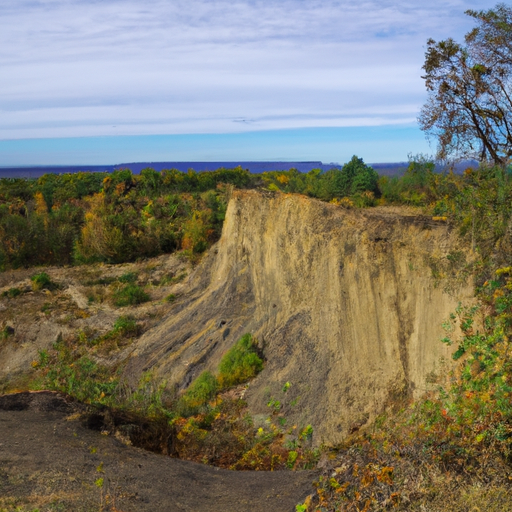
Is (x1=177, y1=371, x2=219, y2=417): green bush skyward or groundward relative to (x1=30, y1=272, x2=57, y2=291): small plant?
groundward

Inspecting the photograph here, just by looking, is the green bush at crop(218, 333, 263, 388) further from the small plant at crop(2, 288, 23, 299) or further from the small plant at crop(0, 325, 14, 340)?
the small plant at crop(2, 288, 23, 299)

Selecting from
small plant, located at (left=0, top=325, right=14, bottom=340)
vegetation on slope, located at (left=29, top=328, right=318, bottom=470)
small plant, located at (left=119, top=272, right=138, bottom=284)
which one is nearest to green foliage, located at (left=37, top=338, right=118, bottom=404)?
vegetation on slope, located at (left=29, top=328, right=318, bottom=470)

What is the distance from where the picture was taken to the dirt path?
647 cm

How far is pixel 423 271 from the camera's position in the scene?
10.1 metres

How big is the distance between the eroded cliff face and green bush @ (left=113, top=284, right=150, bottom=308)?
11.2 ft

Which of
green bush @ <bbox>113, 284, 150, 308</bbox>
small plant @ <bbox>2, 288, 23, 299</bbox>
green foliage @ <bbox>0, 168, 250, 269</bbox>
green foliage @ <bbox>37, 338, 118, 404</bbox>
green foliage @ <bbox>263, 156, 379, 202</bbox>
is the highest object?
green foliage @ <bbox>263, 156, 379, 202</bbox>

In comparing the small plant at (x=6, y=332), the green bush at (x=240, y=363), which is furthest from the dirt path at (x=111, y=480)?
the small plant at (x=6, y=332)

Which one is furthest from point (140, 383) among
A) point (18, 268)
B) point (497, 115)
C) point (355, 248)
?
point (18, 268)

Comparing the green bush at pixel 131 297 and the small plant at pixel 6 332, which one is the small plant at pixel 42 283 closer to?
the small plant at pixel 6 332

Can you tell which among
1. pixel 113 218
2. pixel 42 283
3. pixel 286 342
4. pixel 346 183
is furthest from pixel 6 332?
pixel 346 183

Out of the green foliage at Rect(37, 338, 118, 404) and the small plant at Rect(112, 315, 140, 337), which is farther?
the small plant at Rect(112, 315, 140, 337)

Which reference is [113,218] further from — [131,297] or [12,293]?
[131,297]

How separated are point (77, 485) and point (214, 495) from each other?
5.49 ft

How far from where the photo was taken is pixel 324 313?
12.1m
